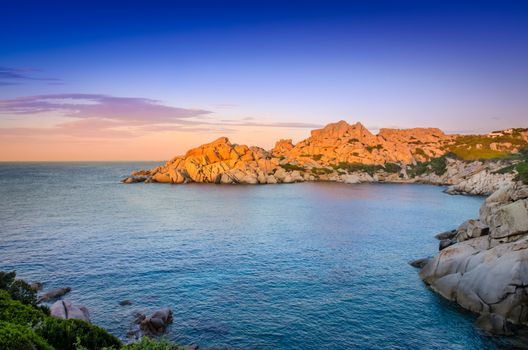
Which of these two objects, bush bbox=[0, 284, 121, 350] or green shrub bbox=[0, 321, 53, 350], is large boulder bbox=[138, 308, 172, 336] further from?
green shrub bbox=[0, 321, 53, 350]

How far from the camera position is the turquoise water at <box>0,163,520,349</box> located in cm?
3434

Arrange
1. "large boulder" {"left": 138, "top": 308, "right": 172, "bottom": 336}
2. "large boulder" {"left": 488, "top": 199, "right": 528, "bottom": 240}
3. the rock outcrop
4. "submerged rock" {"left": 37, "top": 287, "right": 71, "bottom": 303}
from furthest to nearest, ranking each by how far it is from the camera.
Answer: "large boulder" {"left": 488, "top": 199, "right": 528, "bottom": 240}
"submerged rock" {"left": 37, "top": 287, "right": 71, "bottom": 303}
the rock outcrop
"large boulder" {"left": 138, "top": 308, "right": 172, "bottom": 336}

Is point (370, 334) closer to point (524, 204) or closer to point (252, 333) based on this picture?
point (252, 333)

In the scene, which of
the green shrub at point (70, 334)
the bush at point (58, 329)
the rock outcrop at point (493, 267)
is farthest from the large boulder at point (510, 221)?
the green shrub at point (70, 334)

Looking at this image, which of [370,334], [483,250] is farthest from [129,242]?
[483,250]

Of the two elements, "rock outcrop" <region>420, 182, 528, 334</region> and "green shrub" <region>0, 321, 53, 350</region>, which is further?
"rock outcrop" <region>420, 182, 528, 334</region>

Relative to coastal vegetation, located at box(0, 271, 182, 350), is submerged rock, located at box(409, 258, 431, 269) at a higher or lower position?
lower

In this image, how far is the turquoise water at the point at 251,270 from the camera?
3434cm

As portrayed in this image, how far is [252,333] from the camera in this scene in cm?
3397

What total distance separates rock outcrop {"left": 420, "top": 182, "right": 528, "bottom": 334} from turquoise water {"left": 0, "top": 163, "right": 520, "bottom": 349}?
2.21 m

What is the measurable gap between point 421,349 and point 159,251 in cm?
4219

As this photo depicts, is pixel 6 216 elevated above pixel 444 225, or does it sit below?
above

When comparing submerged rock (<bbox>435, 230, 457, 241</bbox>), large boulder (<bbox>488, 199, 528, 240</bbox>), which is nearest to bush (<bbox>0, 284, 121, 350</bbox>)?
large boulder (<bbox>488, 199, 528, 240</bbox>)

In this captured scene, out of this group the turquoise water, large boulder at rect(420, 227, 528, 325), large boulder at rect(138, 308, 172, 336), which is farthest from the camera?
large boulder at rect(420, 227, 528, 325)
